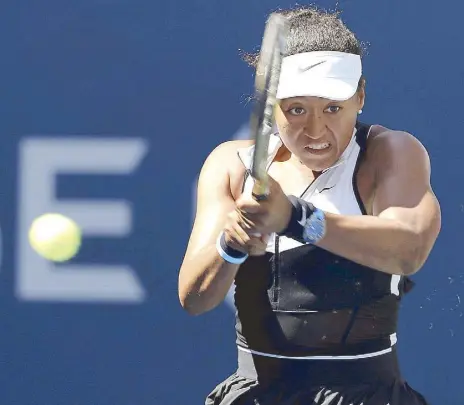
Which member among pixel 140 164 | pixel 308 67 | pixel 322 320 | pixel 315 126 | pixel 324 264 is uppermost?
pixel 308 67

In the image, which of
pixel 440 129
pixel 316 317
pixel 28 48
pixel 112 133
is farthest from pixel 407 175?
pixel 28 48

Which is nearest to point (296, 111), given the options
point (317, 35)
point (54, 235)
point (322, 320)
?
point (317, 35)

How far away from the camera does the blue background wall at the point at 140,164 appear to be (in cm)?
306

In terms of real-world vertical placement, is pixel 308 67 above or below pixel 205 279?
above

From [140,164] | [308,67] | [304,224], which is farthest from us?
[140,164]

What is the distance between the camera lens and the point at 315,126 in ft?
6.20

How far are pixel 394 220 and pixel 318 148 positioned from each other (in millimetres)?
215

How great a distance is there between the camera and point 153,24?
311 centimetres

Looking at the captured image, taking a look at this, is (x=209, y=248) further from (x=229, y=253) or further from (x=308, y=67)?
(x=308, y=67)

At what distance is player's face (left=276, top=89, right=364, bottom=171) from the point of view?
1.89 metres

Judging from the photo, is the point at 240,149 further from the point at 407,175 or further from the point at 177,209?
the point at 177,209

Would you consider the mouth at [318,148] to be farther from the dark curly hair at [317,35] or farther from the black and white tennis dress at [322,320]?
the dark curly hair at [317,35]

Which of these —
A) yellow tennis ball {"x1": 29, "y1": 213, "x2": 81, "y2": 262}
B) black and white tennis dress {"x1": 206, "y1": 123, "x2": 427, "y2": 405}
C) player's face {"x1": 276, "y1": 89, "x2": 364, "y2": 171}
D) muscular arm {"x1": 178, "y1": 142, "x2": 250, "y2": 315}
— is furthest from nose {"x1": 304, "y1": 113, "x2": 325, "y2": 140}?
yellow tennis ball {"x1": 29, "y1": 213, "x2": 81, "y2": 262}

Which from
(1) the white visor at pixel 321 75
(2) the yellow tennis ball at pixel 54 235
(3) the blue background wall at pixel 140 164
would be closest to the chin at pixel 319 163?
(1) the white visor at pixel 321 75
